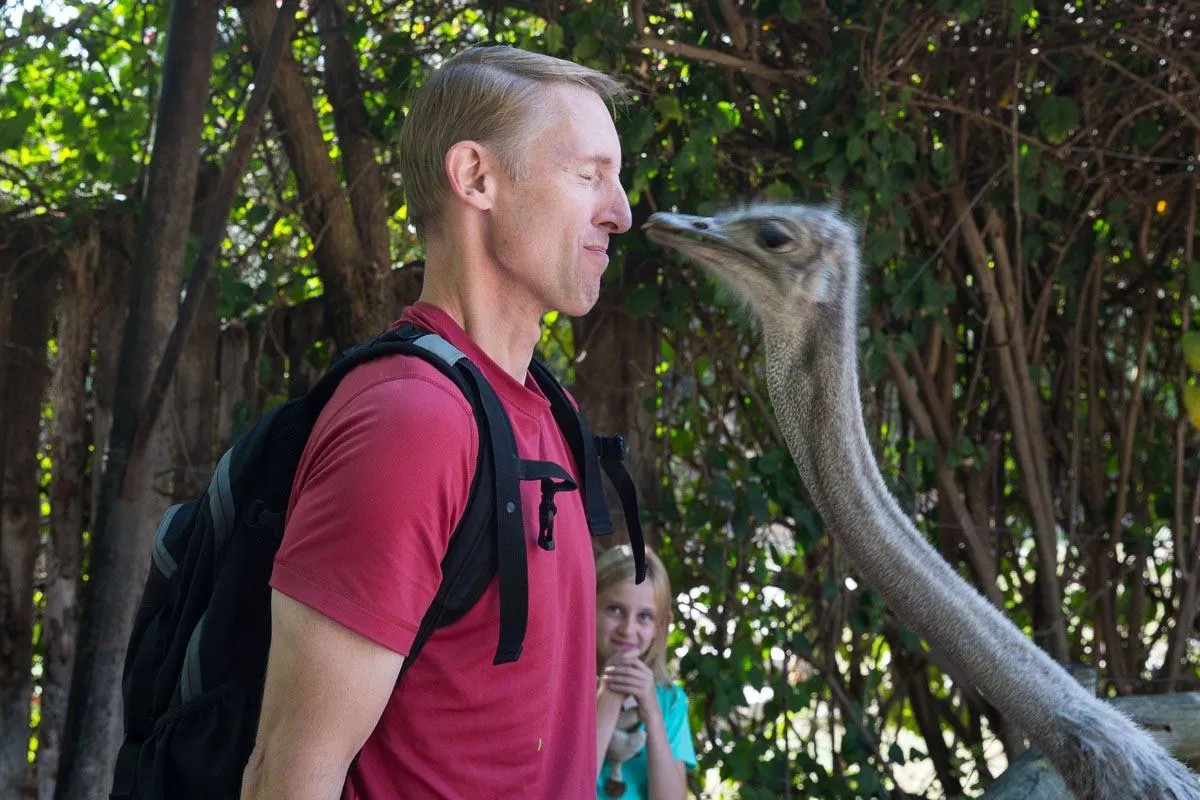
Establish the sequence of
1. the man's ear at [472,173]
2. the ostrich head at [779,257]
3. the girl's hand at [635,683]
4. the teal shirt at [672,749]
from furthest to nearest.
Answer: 1. the teal shirt at [672,749]
2. the girl's hand at [635,683]
3. the ostrich head at [779,257]
4. the man's ear at [472,173]

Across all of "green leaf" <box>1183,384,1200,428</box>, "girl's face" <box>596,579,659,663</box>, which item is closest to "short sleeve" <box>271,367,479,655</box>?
"girl's face" <box>596,579,659,663</box>

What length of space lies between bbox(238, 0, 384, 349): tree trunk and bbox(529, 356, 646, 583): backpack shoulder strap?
2.05 meters

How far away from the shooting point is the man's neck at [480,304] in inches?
65.0

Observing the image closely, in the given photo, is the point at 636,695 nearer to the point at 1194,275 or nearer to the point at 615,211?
the point at 615,211

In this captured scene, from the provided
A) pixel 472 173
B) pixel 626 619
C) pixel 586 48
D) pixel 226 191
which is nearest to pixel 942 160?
pixel 586 48

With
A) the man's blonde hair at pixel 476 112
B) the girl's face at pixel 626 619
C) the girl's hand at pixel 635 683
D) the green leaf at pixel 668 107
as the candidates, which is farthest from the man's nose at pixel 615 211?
the green leaf at pixel 668 107

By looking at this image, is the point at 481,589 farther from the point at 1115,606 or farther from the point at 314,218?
the point at 1115,606

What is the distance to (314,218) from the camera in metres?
3.81

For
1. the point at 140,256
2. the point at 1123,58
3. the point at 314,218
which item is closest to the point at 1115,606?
the point at 1123,58

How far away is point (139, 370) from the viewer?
321cm

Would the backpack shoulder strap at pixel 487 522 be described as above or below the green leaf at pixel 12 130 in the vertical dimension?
below

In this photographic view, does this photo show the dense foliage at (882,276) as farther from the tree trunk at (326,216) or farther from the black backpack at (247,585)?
the black backpack at (247,585)

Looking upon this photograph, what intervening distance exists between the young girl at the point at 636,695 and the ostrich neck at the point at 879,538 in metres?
1.08

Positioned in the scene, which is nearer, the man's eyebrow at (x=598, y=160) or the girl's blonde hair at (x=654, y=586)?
the man's eyebrow at (x=598, y=160)
